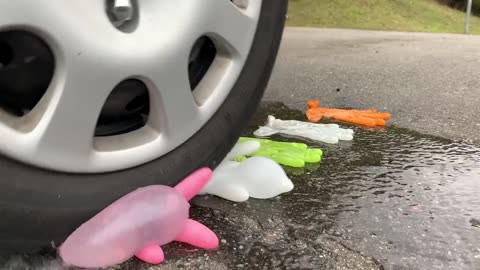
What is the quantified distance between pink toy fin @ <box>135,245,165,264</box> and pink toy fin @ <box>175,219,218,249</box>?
0.24 feet

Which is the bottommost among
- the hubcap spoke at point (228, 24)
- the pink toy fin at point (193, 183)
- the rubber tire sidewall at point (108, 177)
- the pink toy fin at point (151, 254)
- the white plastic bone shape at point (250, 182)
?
the pink toy fin at point (151, 254)

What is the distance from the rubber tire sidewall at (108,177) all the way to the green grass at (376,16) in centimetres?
982

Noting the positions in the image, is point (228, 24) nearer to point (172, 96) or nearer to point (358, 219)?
point (172, 96)

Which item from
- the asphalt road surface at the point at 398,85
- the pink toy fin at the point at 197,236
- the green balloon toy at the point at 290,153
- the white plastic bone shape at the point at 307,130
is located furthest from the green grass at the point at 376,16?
the pink toy fin at the point at 197,236

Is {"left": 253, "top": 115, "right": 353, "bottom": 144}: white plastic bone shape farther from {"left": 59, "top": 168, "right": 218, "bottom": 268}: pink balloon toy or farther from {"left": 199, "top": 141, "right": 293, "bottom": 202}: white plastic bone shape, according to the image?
{"left": 59, "top": 168, "right": 218, "bottom": 268}: pink balloon toy

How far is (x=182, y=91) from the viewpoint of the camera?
1.40m

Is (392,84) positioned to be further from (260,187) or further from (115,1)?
(115,1)

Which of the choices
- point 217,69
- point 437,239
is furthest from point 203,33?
point 437,239

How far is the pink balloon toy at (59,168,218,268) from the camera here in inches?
47.5

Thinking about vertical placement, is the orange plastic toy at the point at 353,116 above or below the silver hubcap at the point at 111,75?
below

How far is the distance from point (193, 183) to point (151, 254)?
0.25 meters

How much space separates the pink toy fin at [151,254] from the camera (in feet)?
4.12

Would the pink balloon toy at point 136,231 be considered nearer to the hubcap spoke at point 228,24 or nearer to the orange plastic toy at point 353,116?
the hubcap spoke at point 228,24

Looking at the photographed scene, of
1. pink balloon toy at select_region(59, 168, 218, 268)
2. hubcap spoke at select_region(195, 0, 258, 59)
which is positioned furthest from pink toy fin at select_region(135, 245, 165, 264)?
hubcap spoke at select_region(195, 0, 258, 59)
